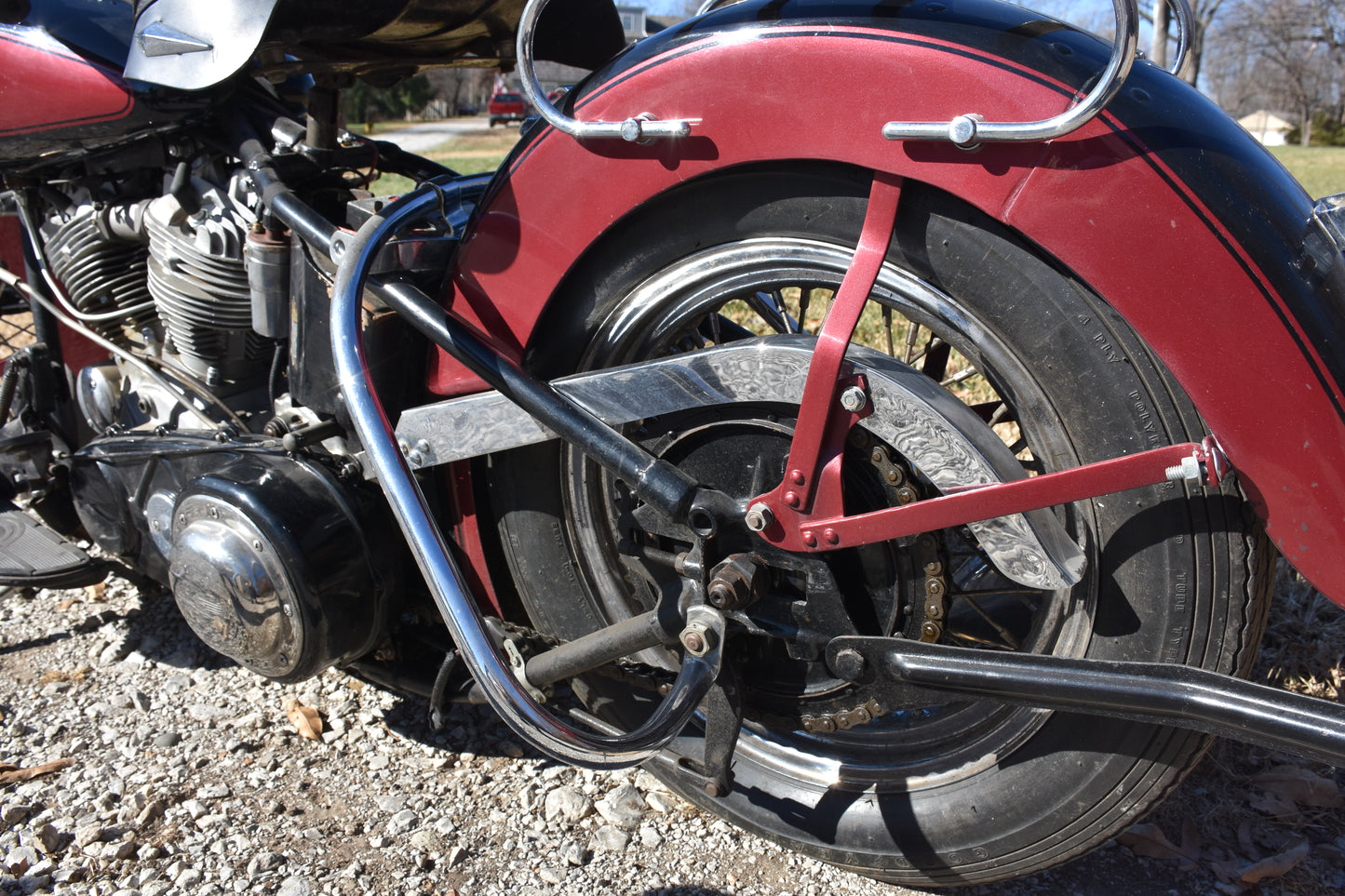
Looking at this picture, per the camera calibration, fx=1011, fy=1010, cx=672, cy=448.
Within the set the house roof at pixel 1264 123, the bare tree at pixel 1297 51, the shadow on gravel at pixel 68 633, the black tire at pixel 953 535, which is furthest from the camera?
the house roof at pixel 1264 123

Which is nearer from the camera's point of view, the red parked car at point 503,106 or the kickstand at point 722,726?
the kickstand at point 722,726

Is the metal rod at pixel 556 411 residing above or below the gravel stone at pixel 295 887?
above

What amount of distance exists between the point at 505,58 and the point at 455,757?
1.59m

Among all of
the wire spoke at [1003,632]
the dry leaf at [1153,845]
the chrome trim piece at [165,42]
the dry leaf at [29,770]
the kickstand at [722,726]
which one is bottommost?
the dry leaf at [29,770]

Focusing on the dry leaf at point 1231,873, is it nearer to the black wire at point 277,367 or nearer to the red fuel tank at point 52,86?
the black wire at point 277,367

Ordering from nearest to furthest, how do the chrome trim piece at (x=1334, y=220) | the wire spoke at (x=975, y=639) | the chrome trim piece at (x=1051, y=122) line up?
the chrome trim piece at (x=1051, y=122), the chrome trim piece at (x=1334, y=220), the wire spoke at (x=975, y=639)

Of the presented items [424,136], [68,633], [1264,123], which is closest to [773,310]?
[68,633]

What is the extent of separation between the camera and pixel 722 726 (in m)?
1.68

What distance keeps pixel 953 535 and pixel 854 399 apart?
0.69 metres

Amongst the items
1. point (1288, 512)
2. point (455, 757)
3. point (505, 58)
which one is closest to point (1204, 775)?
point (1288, 512)

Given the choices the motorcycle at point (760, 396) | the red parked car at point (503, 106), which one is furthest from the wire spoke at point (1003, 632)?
the red parked car at point (503, 106)

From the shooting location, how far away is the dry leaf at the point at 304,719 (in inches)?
87.9

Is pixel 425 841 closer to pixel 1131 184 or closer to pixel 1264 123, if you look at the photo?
pixel 1131 184

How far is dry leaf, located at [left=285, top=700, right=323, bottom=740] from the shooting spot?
7.32 feet
